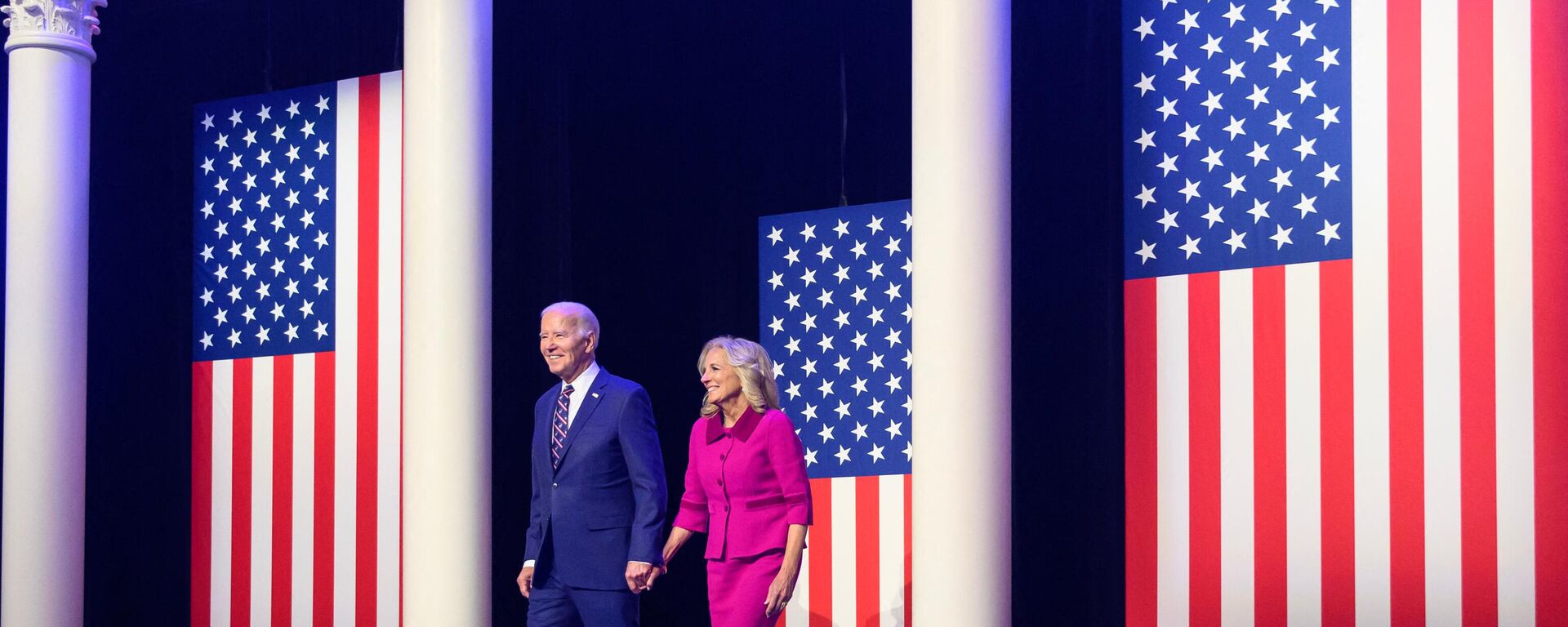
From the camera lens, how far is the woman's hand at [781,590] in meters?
6.54

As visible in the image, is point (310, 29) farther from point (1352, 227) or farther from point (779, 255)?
point (1352, 227)

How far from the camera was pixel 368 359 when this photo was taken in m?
9.40

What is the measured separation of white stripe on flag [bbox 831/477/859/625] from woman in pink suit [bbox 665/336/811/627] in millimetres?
1893

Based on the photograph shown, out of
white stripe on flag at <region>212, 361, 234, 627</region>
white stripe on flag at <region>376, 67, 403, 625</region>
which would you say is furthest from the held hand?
white stripe on flag at <region>212, 361, 234, 627</region>

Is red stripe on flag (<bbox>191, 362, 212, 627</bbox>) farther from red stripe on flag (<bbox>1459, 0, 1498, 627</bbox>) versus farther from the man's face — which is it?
red stripe on flag (<bbox>1459, 0, 1498, 627</bbox>)

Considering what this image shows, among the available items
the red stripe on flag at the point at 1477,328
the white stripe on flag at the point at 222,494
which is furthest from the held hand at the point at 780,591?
the white stripe on flag at the point at 222,494

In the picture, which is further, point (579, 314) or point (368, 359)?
point (368, 359)

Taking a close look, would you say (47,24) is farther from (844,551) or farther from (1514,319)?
(1514,319)

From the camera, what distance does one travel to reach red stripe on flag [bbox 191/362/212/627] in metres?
9.99

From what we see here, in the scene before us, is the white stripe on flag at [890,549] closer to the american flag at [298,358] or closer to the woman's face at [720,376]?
the woman's face at [720,376]

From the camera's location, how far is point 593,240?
9195mm

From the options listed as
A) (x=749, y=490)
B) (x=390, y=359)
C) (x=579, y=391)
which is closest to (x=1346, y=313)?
(x=749, y=490)

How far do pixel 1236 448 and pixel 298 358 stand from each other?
18.9ft

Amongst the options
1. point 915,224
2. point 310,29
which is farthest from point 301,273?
point 915,224
